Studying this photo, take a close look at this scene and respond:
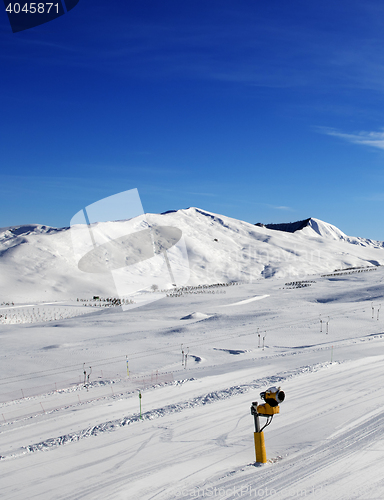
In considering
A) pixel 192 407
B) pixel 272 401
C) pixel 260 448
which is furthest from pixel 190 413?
pixel 272 401

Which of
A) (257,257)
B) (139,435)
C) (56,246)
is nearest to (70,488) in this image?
(139,435)

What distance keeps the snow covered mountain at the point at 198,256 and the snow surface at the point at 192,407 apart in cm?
2028

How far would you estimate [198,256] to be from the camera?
2731 inches

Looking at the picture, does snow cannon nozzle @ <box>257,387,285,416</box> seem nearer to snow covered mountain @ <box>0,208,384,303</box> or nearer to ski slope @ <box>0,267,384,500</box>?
ski slope @ <box>0,267,384,500</box>

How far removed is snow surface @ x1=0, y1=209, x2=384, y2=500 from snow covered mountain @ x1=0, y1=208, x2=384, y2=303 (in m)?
20.3

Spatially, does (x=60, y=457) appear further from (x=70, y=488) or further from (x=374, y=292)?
(x=374, y=292)

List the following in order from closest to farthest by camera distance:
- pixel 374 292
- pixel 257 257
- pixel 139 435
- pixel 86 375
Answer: pixel 139 435 < pixel 86 375 < pixel 374 292 < pixel 257 257

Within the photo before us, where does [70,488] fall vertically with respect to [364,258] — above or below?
above

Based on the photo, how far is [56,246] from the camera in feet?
196

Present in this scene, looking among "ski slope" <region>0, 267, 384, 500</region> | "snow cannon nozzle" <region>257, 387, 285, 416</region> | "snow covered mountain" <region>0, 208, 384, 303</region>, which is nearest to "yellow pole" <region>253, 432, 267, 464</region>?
"ski slope" <region>0, 267, 384, 500</region>

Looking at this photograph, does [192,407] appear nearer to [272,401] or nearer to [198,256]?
[272,401]

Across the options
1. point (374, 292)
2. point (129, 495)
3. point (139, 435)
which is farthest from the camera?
point (374, 292)

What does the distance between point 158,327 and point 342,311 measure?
12884mm

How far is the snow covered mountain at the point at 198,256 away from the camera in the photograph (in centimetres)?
4738
